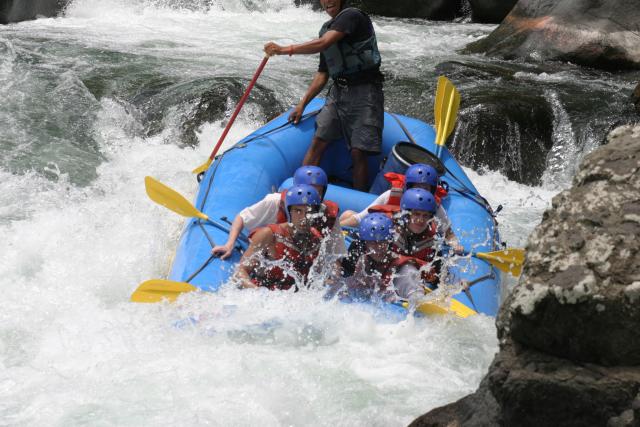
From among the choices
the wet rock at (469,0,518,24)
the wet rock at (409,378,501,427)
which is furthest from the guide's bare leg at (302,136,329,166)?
the wet rock at (469,0,518,24)

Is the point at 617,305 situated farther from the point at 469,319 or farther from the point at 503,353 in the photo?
the point at 469,319

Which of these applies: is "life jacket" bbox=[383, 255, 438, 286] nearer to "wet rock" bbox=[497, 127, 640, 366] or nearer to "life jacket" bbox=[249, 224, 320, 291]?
"life jacket" bbox=[249, 224, 320, 291]

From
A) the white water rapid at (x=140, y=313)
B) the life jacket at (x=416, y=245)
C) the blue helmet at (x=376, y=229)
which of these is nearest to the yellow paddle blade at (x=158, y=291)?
the white water rapid at (x=140, y=313)

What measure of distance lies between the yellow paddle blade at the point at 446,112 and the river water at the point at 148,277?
0.95 m

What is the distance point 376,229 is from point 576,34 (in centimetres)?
652

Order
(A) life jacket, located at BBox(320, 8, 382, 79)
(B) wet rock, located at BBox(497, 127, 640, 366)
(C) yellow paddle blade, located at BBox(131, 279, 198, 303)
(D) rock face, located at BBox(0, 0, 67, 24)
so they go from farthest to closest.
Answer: (D) rock face, located at BBox(0, 0, 67, 24) → (A) life jacket, located at BBox(320, 8, 382, 79) → (C) yellow paddle blade, located at BBox(131, 279, 198, 303) → (B) wet rock, located at BBox(497, 127, 640, 366)

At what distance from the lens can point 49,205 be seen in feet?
19.9

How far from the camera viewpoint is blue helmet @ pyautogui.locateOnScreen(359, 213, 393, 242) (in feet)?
12.7

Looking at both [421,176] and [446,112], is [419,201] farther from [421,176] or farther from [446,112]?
[446,112]

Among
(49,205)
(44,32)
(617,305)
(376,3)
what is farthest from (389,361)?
(376,3)

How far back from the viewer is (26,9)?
1118 cm

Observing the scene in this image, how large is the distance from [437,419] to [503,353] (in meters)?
0.36

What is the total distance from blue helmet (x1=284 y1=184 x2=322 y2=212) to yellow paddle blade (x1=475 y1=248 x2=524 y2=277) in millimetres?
943

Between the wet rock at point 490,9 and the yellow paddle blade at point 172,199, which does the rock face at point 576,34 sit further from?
the yellow paddle blade at point 172,199
